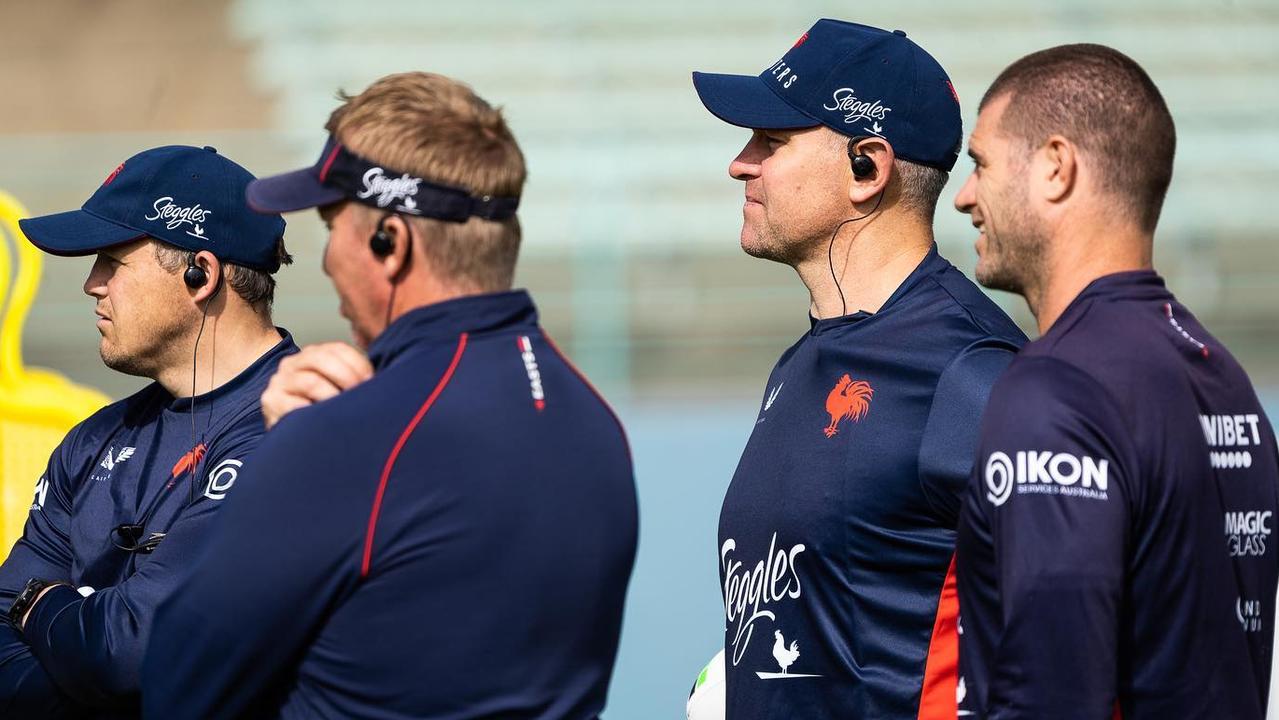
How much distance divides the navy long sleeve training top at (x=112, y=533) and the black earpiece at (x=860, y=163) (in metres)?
0.97

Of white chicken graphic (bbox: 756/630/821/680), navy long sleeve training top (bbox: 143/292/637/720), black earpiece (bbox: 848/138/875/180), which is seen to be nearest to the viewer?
navy long sleeve training top (bbox: 143/292/637/720)

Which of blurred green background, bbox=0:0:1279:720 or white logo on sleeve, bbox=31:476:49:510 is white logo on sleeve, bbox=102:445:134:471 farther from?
blurred green background, bbox=0:0:1279:720

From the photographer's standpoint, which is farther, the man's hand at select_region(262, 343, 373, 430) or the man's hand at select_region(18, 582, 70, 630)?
the man's hand at select_region(18, 582, 70, 630)

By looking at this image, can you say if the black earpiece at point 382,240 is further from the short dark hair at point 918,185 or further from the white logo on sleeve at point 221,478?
the short dark hair at point 918,185

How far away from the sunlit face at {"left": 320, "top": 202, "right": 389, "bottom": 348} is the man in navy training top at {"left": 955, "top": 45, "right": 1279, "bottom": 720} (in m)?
0.68

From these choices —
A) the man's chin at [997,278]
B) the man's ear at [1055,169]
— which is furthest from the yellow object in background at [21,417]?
the man's ear at [1055,169]

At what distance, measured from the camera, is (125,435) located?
96.8 inches

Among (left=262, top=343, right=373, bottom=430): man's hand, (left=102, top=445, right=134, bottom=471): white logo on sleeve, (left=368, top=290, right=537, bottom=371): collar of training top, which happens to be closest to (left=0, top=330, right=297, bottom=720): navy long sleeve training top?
(left=102, top=445, right=134, bottom=471): white logo on sleeve

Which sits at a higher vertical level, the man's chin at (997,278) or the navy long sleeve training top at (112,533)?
the man's chin at (997,278)

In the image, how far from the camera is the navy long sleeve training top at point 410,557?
145 centimetres

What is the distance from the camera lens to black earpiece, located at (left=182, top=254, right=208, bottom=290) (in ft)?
7.96

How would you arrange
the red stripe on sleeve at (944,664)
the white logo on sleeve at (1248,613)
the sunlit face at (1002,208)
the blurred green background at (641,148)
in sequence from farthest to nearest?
the blurred green background at (641,148) < the red stripe on sleeve at (944,664) < the sunlit face at (1002,208) < the white logo on sleeve at (1248,613)

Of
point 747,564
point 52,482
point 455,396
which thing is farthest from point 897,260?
point 52,482

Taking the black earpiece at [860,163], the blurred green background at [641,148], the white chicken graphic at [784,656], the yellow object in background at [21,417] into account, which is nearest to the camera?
the white chicken graphic at [784,656]
